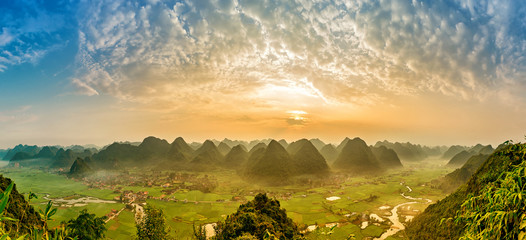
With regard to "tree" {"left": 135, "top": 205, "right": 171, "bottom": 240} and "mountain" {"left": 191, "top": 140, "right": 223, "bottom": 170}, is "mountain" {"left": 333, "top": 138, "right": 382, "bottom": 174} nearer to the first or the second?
"mountain" {"left": 191, "top": 140, "right": 223, "bottom": 170}

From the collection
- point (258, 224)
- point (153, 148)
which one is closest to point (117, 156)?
point (153, 148)

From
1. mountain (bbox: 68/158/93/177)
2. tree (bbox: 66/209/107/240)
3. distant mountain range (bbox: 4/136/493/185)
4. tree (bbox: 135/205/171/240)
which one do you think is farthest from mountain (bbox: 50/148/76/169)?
tree (bbox: 135/205/171/240)

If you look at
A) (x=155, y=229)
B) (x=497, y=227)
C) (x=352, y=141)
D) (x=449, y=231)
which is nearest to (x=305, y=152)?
(x=352, y=141)

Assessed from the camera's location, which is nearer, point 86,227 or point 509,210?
point 509,210

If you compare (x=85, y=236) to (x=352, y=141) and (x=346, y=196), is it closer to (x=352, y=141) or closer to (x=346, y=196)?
(x=346, y=196)

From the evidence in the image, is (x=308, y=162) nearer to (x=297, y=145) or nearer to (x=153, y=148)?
(x=297, y=145)
